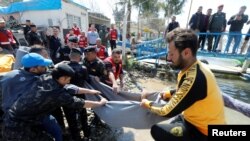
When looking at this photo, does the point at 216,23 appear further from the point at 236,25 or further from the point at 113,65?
the point at 113,65

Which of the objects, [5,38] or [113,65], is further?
[5,38]

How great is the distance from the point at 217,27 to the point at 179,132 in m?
7.80

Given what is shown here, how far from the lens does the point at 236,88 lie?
9656mm

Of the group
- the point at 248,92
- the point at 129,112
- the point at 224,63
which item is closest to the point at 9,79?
the point at 129,112

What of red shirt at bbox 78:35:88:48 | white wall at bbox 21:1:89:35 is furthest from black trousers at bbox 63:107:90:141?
white wall at bbox 21:1:89:35

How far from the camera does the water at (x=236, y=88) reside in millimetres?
8570

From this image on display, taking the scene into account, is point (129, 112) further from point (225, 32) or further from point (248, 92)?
point (248, 92)

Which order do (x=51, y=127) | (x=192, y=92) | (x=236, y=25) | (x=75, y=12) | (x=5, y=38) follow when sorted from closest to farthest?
(x=192, y=92)
(x=51, y=127)
(x=5, y=38)
(x=236, y=25)
(x=75, y=12)

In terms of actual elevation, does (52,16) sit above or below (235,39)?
above

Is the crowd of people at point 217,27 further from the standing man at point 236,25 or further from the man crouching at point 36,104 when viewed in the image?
the man crouching at point 36,104

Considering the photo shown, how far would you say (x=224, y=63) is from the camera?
14.2 meters

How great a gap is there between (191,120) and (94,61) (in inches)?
94.8

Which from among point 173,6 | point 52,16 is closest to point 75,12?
point 52,16

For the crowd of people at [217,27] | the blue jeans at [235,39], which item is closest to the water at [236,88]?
the crowd of people at [217,27]
